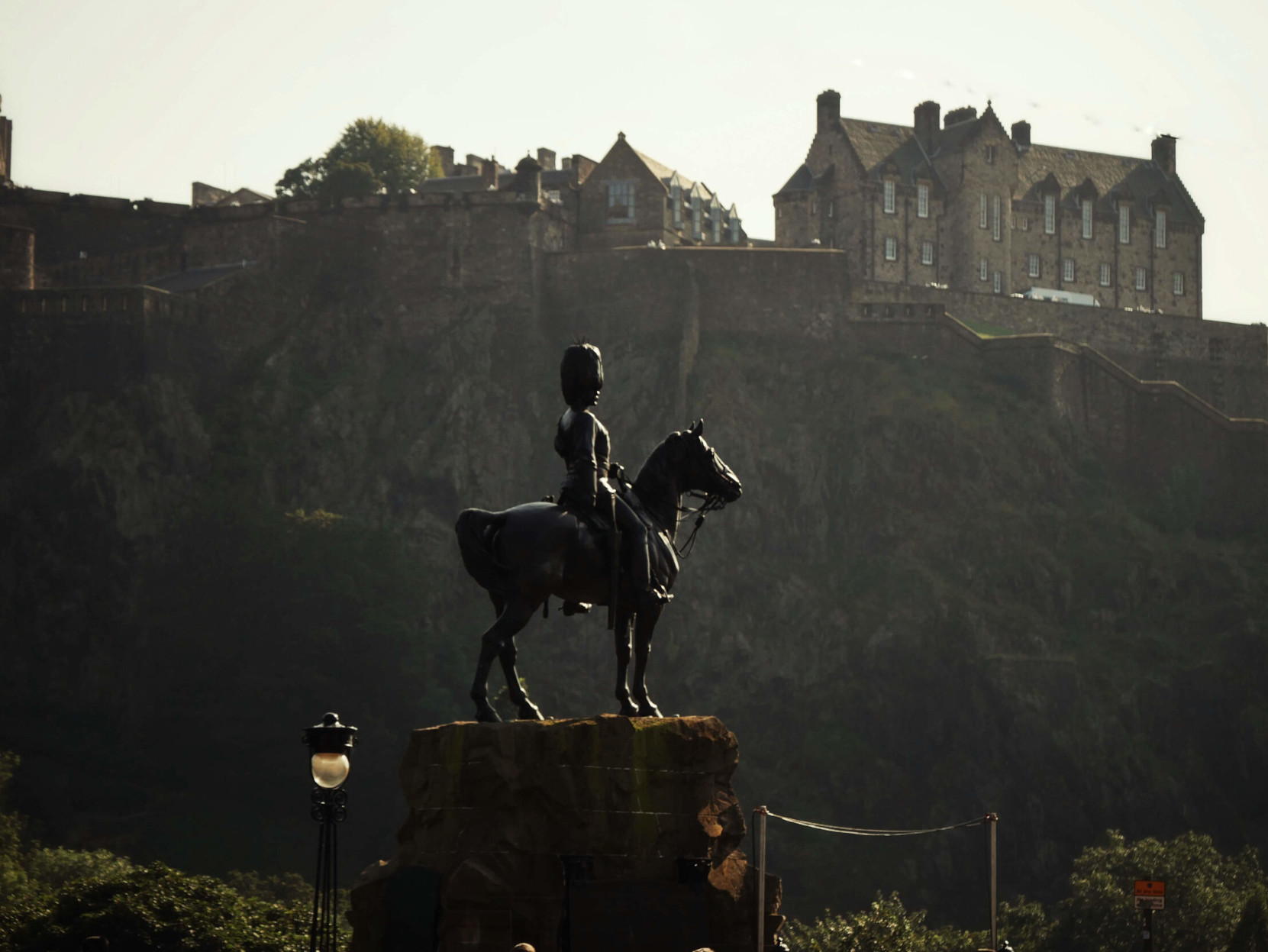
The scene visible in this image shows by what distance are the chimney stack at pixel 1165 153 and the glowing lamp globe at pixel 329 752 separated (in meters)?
102

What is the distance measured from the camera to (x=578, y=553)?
846 inches

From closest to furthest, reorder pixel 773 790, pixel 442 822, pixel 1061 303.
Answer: pixel 442 822 → pixel 773 790 → pixel 1061 303

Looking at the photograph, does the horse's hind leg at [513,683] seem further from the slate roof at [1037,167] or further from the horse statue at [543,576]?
the slate roof at [1037,167]

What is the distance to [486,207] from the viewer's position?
84.8m

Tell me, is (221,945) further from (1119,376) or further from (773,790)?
(1119,376)

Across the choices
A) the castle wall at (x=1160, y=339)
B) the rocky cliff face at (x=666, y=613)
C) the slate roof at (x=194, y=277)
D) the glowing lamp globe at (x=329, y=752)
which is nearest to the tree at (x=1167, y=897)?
the rocky cliff face at (x=666, y=613)

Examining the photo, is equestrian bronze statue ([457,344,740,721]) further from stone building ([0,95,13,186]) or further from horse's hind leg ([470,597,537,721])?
stone building ([0,95,13,186])

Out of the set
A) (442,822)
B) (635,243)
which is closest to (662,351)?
(635,243)

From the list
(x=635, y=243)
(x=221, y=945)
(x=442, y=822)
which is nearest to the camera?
(x=442, y=822)

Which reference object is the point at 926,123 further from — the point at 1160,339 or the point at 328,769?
the point at 328,769

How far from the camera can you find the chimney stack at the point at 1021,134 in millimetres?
109688

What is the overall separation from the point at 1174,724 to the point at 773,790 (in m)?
16.0

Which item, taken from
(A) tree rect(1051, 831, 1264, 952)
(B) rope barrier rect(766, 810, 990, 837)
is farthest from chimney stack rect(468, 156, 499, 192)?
(A) tree rect(1051, 831, 1264, 952)

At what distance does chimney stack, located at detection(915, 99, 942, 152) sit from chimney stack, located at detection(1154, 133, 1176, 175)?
16.9 metres
